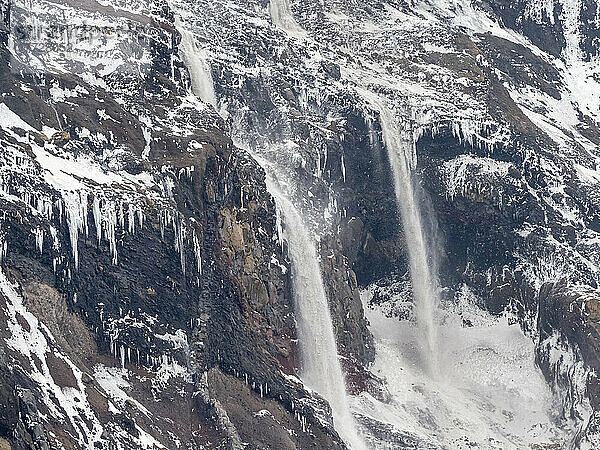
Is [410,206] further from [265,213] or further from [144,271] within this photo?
[144,271]

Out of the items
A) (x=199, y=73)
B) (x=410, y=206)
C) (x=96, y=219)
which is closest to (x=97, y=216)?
(x=96, y=219)

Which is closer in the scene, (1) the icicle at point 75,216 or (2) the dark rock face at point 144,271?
(2) the dark rock face at point 144,271

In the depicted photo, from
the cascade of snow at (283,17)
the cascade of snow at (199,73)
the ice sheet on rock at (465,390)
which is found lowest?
the ice sheet on rock at (465,390)

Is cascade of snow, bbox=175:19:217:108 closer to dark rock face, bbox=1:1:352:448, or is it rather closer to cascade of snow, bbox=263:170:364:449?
dark rock face, bbox=1:1:352:448

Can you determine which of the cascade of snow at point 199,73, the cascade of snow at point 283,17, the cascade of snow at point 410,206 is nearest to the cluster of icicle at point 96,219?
the cascade of snow at point 199,73

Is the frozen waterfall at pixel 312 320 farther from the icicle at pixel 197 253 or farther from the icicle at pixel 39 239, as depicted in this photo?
the icicle at pixel 39 239

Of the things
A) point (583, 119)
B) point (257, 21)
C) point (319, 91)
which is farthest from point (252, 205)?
point (583, 119)
